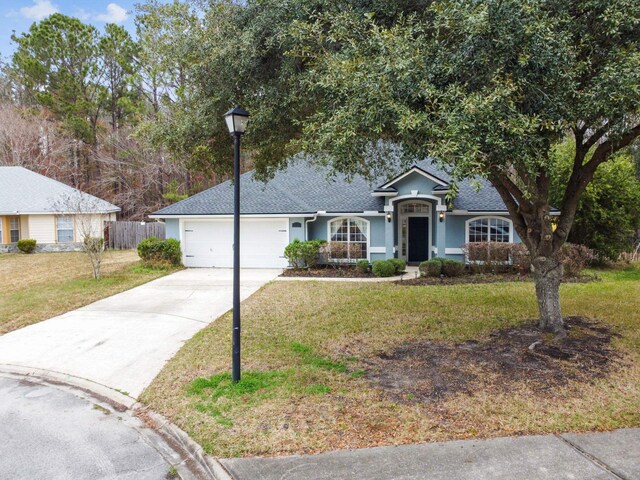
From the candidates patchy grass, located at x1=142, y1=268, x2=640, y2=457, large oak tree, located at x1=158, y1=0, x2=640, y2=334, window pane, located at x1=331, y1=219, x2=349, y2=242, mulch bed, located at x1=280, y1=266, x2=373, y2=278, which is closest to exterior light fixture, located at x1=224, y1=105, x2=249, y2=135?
large oak tree, located at x1=158, y1=0, x2=640, y2=334

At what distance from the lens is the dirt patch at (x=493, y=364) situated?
221 inches

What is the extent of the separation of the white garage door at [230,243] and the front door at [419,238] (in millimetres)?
4901

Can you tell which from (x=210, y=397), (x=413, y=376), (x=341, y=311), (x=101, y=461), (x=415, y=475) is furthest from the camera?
(x=341, y=311)

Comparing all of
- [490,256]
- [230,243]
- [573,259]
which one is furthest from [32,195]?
[573,259]

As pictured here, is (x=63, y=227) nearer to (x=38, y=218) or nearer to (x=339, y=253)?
(x=38, y=218)

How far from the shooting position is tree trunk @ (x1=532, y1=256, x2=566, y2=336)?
23.9 ft

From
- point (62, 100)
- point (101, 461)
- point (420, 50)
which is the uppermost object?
point (62, 100)

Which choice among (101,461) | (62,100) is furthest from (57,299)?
(62,100)

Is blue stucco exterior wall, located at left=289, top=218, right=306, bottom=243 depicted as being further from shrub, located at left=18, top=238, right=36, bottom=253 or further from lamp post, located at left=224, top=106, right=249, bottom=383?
shrub, located at left=18, top=238, right=36, bottom=253

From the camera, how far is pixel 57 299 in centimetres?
1167

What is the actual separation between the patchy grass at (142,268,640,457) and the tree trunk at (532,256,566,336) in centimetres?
76

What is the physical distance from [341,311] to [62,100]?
2641 cm

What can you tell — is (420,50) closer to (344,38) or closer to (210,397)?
(344,38)

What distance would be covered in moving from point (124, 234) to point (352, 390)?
2191cm
